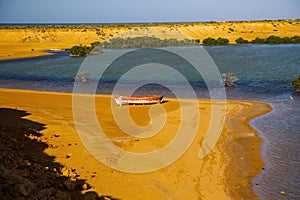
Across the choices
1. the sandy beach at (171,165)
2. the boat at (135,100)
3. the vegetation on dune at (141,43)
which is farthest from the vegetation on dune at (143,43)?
the sandy beach at (171,165)

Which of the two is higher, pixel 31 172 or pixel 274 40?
pixel 274 40

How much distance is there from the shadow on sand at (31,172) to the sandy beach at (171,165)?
0.33m

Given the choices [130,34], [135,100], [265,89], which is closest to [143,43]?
[130,34]

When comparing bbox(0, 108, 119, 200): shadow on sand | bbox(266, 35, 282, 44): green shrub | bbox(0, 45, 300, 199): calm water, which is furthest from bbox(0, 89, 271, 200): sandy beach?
bbox(266, 35, 282, 44): green shrub

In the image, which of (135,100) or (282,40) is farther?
(282,40)

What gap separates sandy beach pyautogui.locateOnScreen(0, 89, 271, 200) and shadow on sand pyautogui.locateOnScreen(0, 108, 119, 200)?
0.33 meters

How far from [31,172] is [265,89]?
21715 millimetres

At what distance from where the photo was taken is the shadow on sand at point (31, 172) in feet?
26.2

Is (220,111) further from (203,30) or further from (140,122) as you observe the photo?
(203,30)

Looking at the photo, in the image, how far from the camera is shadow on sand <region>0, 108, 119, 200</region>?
8.00m

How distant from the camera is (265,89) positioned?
27.5 meters

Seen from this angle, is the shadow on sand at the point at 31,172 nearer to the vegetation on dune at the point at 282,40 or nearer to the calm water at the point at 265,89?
the calm water at the point at 265,89

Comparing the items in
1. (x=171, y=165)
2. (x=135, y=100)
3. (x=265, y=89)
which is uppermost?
(x=265, y=89)

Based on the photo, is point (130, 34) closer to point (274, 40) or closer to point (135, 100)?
point (274, 40)
